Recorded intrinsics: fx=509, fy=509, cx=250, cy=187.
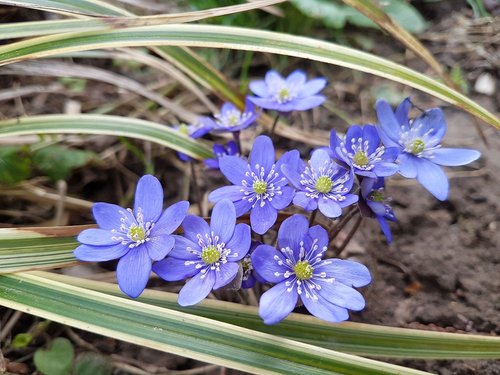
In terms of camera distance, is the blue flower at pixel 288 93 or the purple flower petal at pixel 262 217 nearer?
the purple flower petal at pixel 262 217

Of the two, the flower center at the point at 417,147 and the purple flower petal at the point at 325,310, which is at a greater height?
the flower center at the point at 417,147

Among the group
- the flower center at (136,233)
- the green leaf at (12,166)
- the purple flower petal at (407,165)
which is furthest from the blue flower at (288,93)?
the green leaf at (12,166)

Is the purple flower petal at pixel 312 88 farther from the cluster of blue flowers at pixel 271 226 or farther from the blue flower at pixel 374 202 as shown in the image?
the blue flower at pixel 374 202

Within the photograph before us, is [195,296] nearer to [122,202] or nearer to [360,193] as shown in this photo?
[360,193]

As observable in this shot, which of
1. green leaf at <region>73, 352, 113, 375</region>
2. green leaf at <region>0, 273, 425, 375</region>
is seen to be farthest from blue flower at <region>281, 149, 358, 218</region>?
green leaf at <region>73, 352, 113, 375</region>

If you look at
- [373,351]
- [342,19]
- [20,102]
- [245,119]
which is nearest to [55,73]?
[20,102]

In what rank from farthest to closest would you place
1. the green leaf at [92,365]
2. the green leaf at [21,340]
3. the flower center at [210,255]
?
1. the green leaf at [21,340]
2. the green leaf at [92,365]
3. the flower center at [210,255]

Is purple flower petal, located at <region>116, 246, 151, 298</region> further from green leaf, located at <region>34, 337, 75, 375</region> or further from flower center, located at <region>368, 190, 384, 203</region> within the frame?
flower center, located at <region>368, 190, 384, 203</region>
